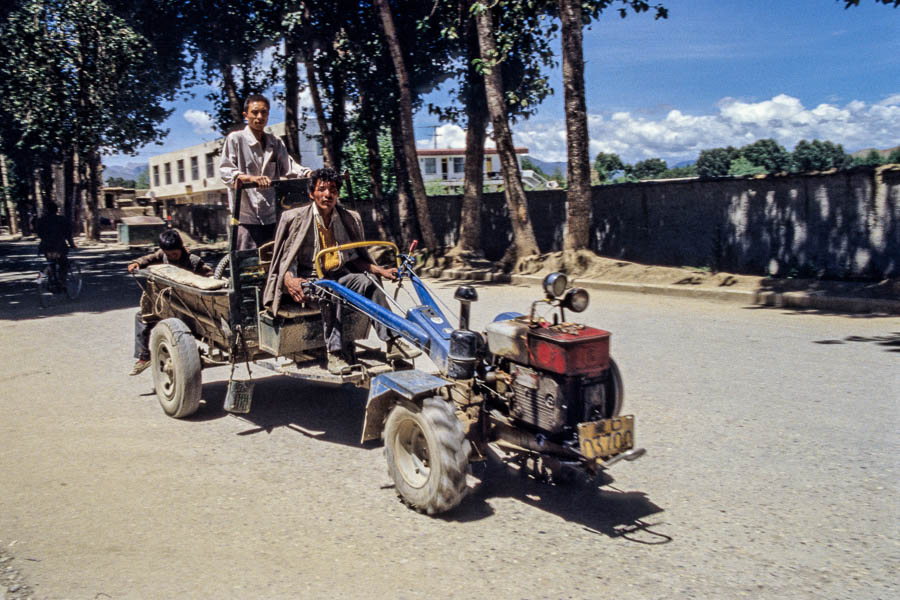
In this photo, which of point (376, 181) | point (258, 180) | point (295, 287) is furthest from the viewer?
point (376, 181)

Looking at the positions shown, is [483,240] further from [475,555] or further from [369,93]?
[475,555]

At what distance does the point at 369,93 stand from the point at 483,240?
5214 millimetres

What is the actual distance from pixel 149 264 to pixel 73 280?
8.63 m

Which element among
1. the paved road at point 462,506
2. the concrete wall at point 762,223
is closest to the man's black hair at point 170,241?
the paved road at point 462,506

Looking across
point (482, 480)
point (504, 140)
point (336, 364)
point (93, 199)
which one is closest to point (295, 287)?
point (336, 364)

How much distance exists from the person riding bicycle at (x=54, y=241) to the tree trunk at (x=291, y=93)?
7.37 m

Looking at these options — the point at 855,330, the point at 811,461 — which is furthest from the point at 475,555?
the point at 855,330

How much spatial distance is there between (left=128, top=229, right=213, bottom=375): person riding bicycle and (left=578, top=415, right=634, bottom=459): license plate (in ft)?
16.1

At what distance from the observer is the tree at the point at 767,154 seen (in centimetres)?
3893

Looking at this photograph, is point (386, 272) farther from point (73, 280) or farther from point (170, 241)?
point (73, 280)

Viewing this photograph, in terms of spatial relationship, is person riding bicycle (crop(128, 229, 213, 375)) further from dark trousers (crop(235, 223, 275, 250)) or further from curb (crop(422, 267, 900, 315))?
curb (crop(422, 267, 900, 315))

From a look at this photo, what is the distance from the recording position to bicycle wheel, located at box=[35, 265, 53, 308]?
562 inches

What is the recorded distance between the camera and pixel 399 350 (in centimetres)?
549

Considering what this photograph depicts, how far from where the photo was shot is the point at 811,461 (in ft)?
16.6
